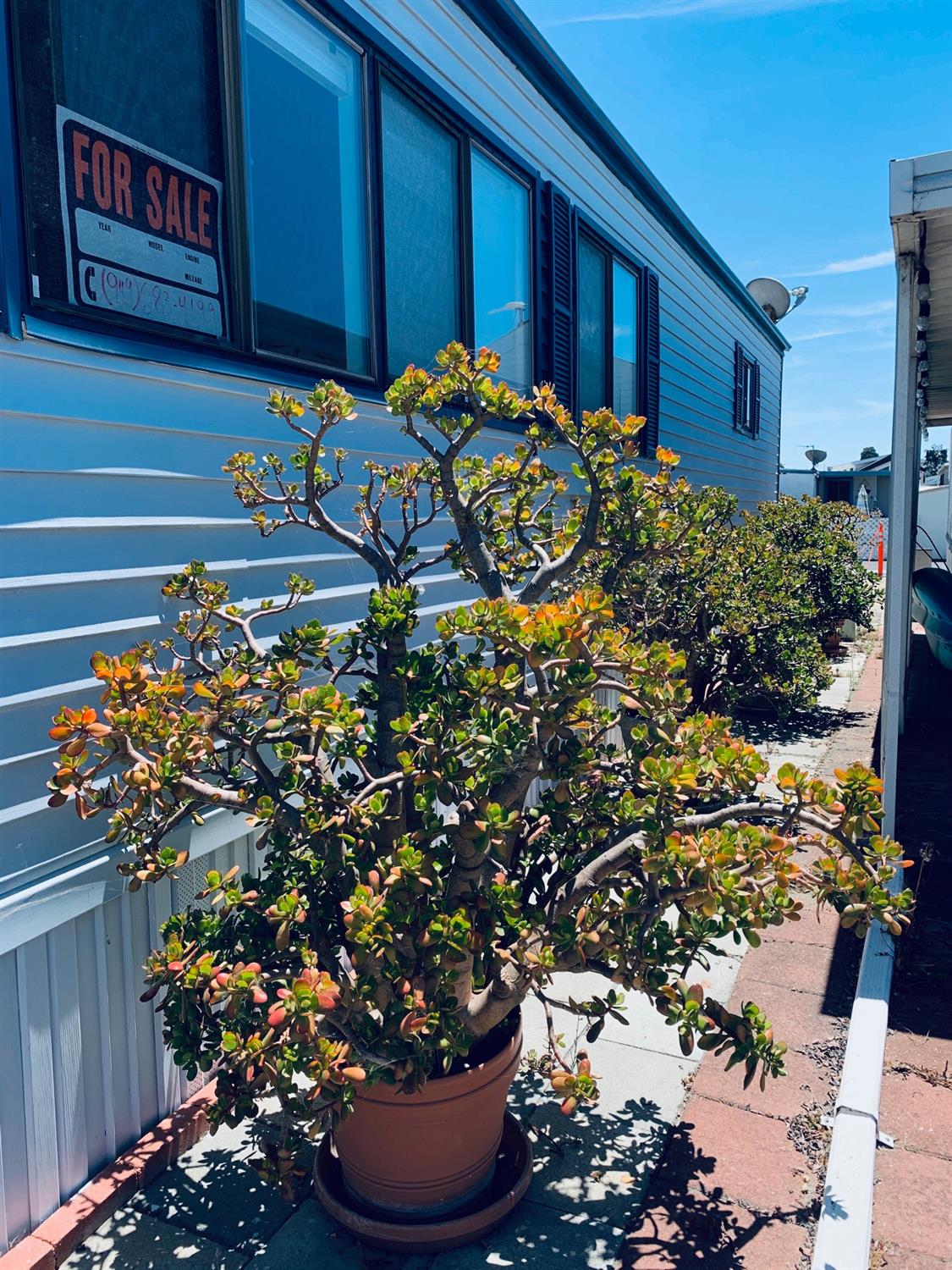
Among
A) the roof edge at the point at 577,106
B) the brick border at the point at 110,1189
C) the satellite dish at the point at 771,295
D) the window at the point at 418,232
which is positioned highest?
the satellite dish at the point at 771,295

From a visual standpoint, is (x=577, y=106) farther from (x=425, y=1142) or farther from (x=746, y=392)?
(x=746, y=392)

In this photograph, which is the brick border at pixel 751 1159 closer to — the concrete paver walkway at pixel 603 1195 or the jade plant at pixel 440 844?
the concrete paver walkway at pixel 603 1195

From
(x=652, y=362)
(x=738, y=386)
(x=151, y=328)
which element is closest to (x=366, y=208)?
(x=151, y=328)

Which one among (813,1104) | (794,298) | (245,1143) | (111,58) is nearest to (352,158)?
(111,58)

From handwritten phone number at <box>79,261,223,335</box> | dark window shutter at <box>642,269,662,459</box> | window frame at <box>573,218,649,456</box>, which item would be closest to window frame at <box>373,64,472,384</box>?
handwritten phone number at <box>79,261,223,335</box>

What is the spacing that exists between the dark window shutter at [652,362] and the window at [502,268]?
2.59 meters

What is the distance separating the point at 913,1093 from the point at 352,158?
4013 mm

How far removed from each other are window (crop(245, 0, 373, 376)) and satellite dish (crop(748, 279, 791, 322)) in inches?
505

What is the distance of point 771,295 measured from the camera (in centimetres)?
1518

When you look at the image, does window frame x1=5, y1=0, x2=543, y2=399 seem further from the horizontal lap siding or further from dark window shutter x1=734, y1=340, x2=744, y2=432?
dark window shutter x1=734, y1=340, x2=744, y2=432

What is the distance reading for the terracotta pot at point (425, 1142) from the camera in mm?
2383

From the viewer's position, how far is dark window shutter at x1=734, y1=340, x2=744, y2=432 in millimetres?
12094

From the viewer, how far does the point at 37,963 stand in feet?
8.02

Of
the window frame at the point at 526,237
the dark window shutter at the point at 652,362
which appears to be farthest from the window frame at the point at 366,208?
the dark window shutter at the point at 652,362
